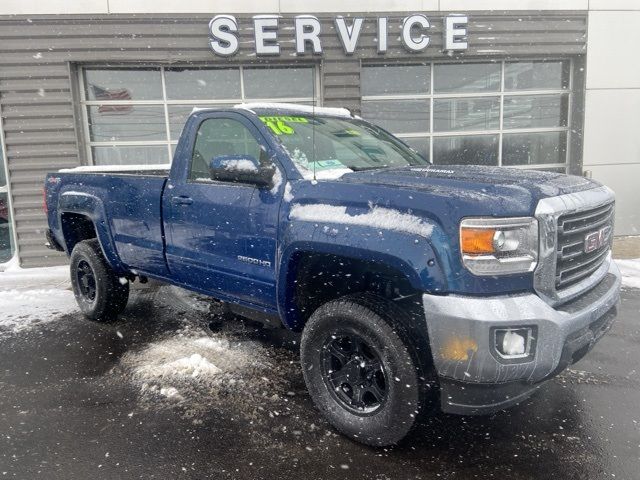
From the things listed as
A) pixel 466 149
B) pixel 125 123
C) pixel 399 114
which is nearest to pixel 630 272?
pixel 466 149

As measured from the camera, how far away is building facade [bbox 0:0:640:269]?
26.6 feet

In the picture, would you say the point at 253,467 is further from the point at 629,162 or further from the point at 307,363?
the point at 629,162

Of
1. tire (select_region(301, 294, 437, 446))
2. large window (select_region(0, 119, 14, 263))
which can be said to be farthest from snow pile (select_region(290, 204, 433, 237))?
large window (select_region(0, 119, 14, 263))

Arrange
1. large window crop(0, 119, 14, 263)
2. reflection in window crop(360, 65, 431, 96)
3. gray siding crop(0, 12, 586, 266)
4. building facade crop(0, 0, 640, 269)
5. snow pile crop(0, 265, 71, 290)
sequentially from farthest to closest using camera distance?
reflection in window crop(360, 65, 431, 96), large window crop(0, 119, 14, 263), building facade crop(0, 0, 640, 269), gray siding crop(0, 12, 586, 266), snow pile crop(0, 265, 71, 290)

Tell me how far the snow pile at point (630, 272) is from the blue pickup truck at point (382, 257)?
361 cm

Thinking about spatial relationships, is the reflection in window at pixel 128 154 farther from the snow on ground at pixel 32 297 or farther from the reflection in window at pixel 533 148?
A: the reflection in window at pixel 533 148

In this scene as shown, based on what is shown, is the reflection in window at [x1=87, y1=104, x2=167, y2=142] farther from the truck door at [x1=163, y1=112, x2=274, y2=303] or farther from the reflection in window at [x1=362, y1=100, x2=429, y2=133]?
the truck door at [x1=163, y1=112, x2=274, y2=303]

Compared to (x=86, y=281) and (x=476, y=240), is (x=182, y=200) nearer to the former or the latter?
(x=86, y=281)

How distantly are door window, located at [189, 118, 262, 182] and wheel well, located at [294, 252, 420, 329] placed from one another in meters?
1.16

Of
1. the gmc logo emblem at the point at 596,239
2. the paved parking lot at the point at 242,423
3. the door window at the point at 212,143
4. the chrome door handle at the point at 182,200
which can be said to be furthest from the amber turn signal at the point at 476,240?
the chrome door handle at the point at 182,200

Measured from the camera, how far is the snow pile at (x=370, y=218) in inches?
95.7

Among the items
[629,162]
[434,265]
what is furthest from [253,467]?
[629,162]

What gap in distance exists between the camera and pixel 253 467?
262 cm

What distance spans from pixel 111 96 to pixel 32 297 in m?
4.08
